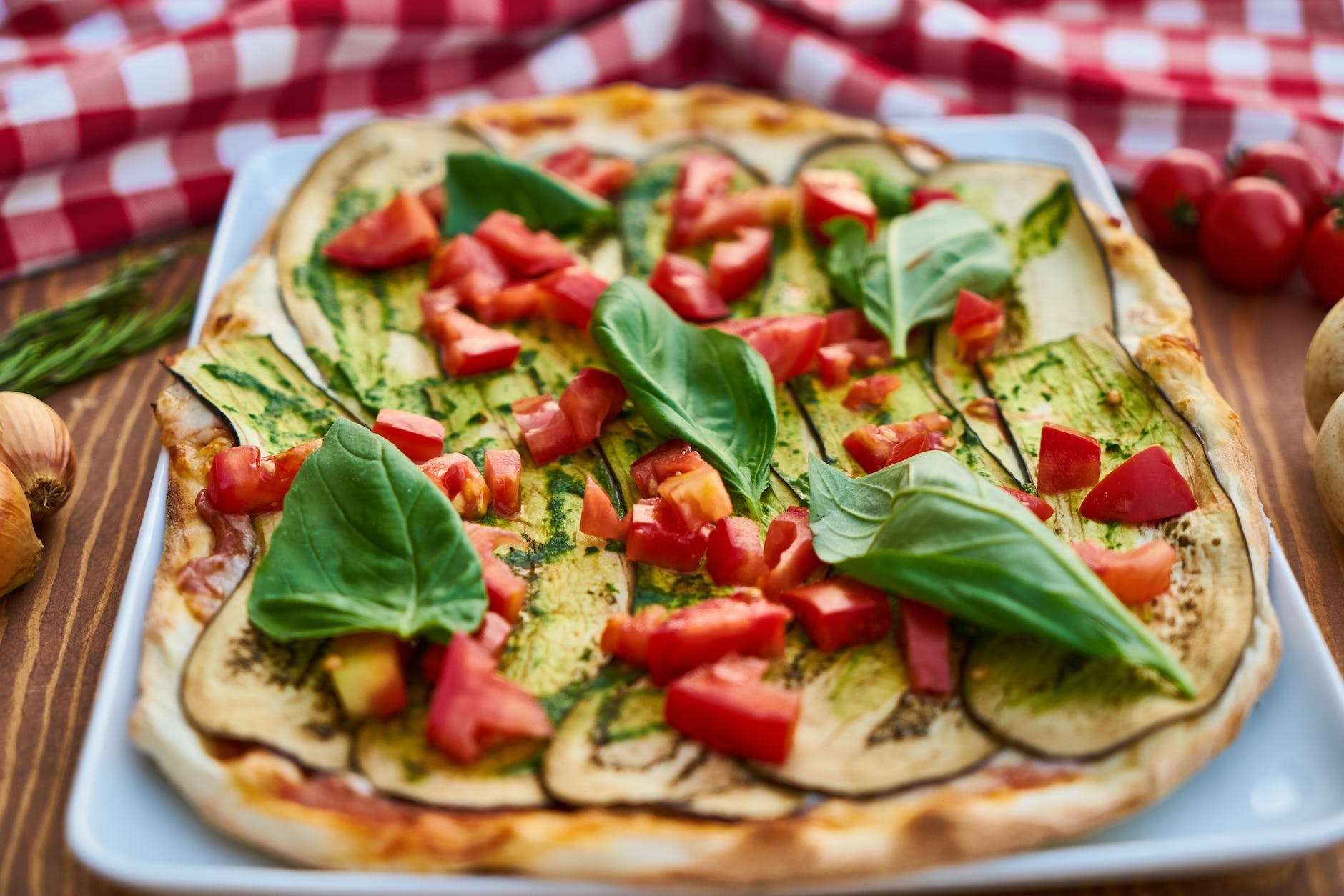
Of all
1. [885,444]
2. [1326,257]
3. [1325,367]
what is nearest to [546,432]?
[885,444]

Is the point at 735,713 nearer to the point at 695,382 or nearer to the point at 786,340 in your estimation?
the point at 695,382

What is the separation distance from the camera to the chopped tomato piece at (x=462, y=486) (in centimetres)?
375

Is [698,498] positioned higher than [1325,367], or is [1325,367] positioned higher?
[698,498]

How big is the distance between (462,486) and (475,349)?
0.81 meters

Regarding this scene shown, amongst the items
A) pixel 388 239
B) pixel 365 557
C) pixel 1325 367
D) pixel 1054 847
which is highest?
pixel 365 557

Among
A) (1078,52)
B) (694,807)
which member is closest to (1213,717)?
(694,807)

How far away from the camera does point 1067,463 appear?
382 centimetres

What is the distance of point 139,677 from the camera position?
127 inches

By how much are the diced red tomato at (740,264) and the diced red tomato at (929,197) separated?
64cm

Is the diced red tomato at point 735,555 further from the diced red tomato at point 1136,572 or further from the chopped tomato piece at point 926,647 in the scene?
the diced red tomato at point 1136,572

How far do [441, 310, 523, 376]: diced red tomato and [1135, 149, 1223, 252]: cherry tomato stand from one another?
9.96 ft

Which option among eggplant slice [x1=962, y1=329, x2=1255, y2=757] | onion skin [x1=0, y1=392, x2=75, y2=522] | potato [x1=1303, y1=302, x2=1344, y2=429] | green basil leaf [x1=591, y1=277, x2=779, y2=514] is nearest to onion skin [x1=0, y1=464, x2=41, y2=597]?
onion skin [x1=0, y1=392, x2=75, y2=522]

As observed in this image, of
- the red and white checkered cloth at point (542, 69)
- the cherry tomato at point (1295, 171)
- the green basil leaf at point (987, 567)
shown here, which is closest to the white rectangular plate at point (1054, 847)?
the green basil leaf at point (987, 567)

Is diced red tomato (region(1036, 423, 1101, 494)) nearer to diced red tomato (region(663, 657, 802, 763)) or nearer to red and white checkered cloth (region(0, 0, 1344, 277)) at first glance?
diced red tomato (region(663, 657, 802, 763))
